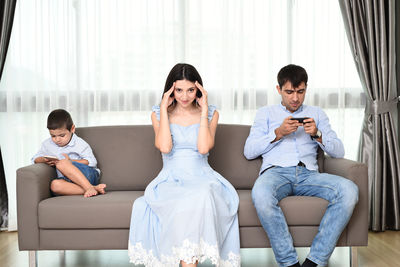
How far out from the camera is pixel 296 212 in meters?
2.50

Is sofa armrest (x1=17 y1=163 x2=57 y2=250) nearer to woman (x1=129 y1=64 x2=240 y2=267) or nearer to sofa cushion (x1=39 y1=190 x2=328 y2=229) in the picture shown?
sofa cushion (x1=39 y1=190 x2=328 y2=229)

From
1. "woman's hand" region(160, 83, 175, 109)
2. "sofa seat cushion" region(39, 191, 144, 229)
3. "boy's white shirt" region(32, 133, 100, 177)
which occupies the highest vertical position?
"woman's hand" region(160, 83, 175, 109)

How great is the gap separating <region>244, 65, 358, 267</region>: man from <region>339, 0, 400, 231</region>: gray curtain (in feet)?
2.82

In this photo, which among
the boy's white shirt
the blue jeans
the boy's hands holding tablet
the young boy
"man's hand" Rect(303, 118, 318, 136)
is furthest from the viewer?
the boy's white shirt

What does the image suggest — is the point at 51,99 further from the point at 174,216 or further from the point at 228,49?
the point at 174,216

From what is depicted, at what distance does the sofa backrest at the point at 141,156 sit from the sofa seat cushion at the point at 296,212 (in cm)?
55

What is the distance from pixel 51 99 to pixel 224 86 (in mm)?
1347

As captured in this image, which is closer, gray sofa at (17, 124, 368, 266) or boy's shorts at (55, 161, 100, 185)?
gray sofa at (17, 124, 368, 266)

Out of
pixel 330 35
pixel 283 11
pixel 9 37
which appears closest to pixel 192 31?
pixel 283 11

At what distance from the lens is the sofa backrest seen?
121 inches

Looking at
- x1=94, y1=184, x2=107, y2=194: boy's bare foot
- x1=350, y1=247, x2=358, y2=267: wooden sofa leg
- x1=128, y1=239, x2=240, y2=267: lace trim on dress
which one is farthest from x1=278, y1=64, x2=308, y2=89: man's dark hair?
x1=94, y1=184, x2=107, y2=194: boy's bare foot

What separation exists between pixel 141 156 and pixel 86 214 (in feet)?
2.27

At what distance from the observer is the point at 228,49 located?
145 inches

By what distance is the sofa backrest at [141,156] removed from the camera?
3.07 meters
